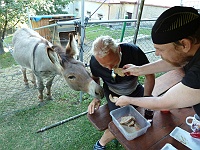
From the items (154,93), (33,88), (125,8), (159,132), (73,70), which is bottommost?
(33,88)

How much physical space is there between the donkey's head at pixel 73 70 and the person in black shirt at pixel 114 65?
12 centimetres

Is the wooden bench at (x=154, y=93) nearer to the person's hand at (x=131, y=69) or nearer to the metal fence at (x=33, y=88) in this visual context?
the person's hand at (x=131, y=69)

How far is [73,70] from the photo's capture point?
2.24m

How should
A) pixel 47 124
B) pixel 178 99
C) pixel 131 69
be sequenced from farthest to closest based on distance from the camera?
1. pixel 47 124
2. pixel 131 69
3. pixel 178 99

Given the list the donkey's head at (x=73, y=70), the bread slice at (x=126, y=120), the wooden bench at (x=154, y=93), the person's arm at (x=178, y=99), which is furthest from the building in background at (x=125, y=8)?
the person's arm at (x=178, y=99)

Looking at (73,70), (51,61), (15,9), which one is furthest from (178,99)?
(15,9)

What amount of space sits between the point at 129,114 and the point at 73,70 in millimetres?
1027

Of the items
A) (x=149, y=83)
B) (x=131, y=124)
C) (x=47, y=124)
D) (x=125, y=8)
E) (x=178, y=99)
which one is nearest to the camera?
(x=178, y=99)

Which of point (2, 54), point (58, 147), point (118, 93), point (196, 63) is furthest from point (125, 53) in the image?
point (2, 54)

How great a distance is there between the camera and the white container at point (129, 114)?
1.28 metres

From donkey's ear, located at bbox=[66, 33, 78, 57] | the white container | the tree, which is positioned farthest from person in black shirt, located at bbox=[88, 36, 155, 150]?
the tree

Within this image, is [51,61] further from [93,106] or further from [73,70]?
[93,106]

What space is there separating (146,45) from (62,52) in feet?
10.2

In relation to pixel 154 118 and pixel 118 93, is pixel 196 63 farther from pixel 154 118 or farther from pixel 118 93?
pixel 118 93
